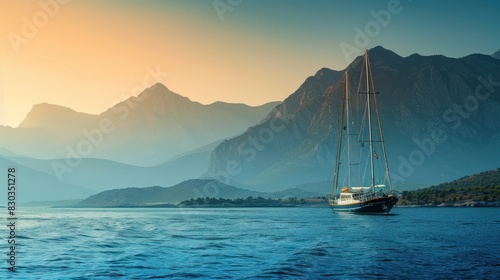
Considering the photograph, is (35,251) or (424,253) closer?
(424,253)

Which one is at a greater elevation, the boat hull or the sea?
the boat hull

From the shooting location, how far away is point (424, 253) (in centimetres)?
7706

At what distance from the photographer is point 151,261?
71.5 metres

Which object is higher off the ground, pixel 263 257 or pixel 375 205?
pixel 375 205

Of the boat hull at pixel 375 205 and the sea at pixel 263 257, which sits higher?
the boat hull at pixel 375 205

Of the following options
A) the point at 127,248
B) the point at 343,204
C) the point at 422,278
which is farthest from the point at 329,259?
the point at 343,204

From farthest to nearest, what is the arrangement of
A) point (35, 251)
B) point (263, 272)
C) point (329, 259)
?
point (35, 251) < point (329, 259) < point (263, 272)

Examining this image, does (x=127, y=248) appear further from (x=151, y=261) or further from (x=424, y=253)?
(x=424, y=253)

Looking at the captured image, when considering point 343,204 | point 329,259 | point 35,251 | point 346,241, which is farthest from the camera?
point 343,204

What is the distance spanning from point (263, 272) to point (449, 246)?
37.6 m

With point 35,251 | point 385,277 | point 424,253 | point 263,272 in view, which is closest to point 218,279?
point 263,272

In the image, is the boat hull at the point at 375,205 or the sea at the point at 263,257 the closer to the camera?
the sea at the point at 263,257

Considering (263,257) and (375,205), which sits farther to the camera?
(375,205)

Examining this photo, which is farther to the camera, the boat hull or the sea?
the boat hull
